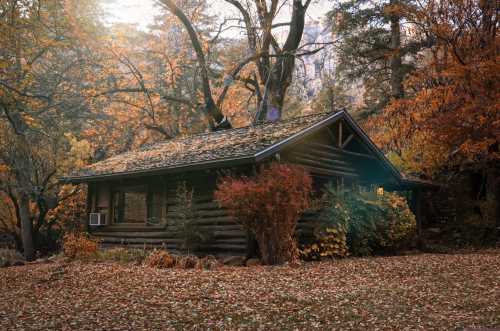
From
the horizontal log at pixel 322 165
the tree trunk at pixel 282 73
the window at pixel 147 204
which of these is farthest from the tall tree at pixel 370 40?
the window at pixel 147 204

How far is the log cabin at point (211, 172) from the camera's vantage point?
14.0m

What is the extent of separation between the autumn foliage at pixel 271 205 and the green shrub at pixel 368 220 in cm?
190

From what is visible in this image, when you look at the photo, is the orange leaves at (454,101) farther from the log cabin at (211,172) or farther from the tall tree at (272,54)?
the tall tree at (272,54)

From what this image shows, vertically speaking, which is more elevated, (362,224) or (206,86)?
(206,86)

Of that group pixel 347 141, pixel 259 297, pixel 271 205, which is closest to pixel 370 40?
pixel 347 141

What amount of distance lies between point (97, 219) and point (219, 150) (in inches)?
249

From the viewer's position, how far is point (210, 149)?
15.3 metres

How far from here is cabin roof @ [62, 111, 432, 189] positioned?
1328cm

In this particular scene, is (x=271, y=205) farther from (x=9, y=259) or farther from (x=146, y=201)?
(x=9, y=259)

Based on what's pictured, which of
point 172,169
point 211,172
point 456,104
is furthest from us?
point 456,104

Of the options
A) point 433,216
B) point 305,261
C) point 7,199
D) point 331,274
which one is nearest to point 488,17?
point 433,216

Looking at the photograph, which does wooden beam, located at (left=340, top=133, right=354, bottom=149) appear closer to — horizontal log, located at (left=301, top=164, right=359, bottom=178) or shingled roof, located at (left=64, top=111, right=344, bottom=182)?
horizontal log, located at (left=301, top=164, right=359, bottom=178)

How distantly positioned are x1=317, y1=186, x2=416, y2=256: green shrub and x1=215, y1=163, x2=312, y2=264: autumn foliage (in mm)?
1903

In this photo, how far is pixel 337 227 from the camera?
46.0ft
